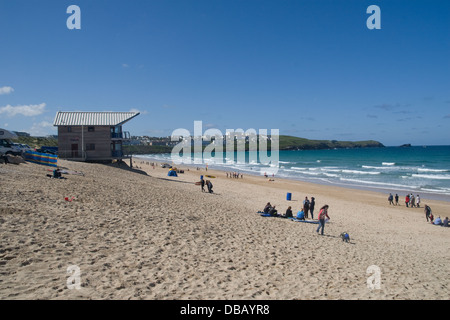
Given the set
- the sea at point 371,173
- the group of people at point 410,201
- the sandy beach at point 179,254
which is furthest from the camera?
the sea at point 371,173

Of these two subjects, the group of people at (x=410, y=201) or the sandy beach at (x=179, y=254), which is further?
the group of people at (x=410, y=201)

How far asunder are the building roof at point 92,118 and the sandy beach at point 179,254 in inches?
657

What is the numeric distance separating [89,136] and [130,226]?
24295 millimetres

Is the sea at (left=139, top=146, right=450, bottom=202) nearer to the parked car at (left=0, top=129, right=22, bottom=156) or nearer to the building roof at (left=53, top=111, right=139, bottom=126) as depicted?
the building roof at (left=53, top=111, right=139, bottom=126)

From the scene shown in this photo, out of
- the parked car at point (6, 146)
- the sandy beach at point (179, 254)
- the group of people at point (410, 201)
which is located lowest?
the group of people at point (410, 201)

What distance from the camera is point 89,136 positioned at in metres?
30.4

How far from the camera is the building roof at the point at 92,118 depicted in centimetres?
2959

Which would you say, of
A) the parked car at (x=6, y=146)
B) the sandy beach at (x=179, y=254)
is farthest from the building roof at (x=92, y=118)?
the sandy beach at (x=179, y=254)

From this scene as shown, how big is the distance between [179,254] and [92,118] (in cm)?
2709

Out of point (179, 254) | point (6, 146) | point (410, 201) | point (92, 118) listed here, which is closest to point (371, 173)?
point (410, 201)

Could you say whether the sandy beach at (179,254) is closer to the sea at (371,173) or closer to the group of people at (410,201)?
the group of people at (410,201)
